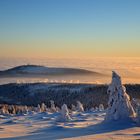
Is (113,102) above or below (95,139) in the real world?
above

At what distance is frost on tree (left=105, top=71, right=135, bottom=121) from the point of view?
29.9 meters

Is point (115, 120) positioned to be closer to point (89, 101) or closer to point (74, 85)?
point (89, 101)

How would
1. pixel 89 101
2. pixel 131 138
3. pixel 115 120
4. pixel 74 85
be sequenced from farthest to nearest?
1. pixel 74 85
2. pixel 89 101
3. pixel 115 120
4. pixel 131 138

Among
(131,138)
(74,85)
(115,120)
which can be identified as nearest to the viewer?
(131,138)

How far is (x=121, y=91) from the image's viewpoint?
98.2 ft

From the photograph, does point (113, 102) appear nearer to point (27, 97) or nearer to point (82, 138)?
point (82, 138)

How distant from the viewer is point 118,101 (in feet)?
98.0

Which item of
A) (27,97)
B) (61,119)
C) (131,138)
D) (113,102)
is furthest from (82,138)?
(27,97)

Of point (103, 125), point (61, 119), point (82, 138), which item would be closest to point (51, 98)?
point (61, 119)

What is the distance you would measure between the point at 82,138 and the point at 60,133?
145 inches

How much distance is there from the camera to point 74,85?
85688mm

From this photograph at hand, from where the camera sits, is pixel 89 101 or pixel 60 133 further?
pixel 89 101

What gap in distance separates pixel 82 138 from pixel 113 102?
5.06 m

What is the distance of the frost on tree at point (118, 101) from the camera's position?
29.9 metres
